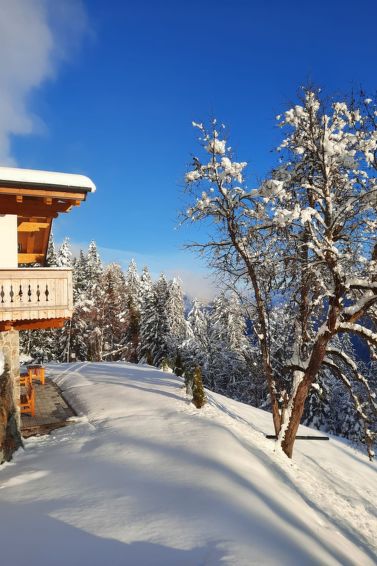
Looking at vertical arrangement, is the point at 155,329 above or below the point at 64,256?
below

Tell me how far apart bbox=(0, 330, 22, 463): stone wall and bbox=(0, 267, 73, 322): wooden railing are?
94 centimetres

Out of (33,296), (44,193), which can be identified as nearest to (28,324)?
(33,296)

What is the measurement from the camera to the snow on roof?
29.2 ft

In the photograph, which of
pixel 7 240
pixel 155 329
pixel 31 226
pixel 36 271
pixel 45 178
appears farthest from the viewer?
pixel 155 329

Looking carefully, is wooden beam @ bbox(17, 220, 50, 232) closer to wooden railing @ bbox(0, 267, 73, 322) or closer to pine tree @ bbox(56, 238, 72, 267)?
wooden railing @ bbox(0, 267, 73, 322)

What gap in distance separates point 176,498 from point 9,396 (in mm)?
5414

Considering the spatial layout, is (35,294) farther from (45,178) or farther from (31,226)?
(31,226)

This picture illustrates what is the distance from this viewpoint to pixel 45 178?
9219mm

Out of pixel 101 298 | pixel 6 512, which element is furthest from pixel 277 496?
pixel 101 298

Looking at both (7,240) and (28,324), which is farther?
(7,240)

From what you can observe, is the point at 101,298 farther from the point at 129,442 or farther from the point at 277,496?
the point at 277,496

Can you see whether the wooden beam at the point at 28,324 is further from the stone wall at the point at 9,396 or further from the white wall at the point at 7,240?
the white wall at the point at 7,240

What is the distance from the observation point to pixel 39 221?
13.5 m

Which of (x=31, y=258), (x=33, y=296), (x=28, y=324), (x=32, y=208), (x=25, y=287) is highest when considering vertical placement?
(x=32, y=208)
